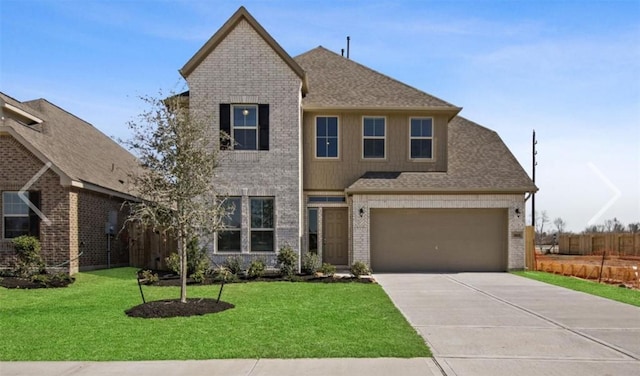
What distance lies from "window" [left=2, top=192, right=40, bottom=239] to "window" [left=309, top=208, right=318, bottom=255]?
28.8 feet

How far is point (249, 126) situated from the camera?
16.2m

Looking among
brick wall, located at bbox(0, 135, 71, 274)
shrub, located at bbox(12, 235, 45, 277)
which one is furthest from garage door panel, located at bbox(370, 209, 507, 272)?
shrub, located at bbox(12, 235, 45, 277)

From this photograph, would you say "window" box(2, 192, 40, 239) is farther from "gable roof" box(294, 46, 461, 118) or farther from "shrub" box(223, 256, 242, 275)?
"gable roof" box(294, 46, 461, 118)

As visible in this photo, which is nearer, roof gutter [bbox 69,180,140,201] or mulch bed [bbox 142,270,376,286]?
mulch bed [bbox 142,270,376,286]

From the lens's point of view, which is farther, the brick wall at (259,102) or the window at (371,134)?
the window at (371,134)

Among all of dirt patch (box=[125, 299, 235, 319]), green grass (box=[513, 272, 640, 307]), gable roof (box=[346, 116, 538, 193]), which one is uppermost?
gable roof (box=[346, 116, 538, 193])

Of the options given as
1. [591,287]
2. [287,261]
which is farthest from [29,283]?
[591,287]

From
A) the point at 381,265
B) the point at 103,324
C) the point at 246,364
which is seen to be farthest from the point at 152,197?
the point at 381,265

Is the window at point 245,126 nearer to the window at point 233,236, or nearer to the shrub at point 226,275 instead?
the window at point 233,236

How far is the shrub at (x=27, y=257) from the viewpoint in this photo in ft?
47.2

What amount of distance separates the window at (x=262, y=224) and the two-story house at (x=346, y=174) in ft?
0.11

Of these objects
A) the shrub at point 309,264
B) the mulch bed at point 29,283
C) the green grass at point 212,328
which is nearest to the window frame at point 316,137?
the shrub at point 309,264

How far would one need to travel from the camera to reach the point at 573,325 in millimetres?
8719

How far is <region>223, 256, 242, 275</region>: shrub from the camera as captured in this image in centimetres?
1547
